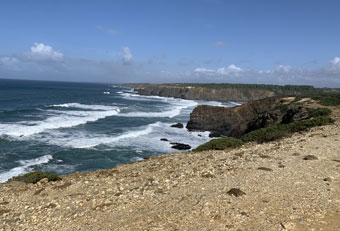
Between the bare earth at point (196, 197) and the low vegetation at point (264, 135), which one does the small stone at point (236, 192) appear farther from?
the low vegetation at point (264, 135)

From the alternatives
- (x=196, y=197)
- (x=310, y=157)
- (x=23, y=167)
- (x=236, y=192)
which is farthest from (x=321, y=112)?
(x=23, y=167)

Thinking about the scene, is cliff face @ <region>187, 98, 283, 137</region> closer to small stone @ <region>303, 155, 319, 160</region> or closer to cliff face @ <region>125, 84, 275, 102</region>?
small stone @ <region>303, 155, 319, 160</region>

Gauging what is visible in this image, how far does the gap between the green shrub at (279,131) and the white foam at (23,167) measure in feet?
62.3

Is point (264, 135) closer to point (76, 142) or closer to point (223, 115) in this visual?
point (76, 142)

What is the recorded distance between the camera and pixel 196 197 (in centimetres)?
841

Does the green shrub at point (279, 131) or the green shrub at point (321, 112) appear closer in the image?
the green shrub at point (279, 131)

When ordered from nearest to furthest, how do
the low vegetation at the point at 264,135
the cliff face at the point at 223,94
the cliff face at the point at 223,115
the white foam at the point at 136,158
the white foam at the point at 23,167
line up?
the low vegetation at the point at 264,135, the white foam at the point at 23,167, the white foam at the point at 136,158, the cliff face at the point at 223,115, the cliff face at the point at 223,94

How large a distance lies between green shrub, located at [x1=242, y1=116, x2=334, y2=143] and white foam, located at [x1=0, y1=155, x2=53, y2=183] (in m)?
19.0

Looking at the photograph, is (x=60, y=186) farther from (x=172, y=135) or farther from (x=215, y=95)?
(x=215, y=95)

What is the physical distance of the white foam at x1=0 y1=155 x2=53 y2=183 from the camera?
2133cm

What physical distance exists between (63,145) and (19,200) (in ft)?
74.3

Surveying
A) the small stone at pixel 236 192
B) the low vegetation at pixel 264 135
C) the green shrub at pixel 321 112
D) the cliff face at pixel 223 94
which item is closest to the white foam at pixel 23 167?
the low vegetation at pixel 264 135

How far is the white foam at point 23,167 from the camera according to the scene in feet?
70.0

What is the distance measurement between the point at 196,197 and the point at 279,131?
13253 mm
